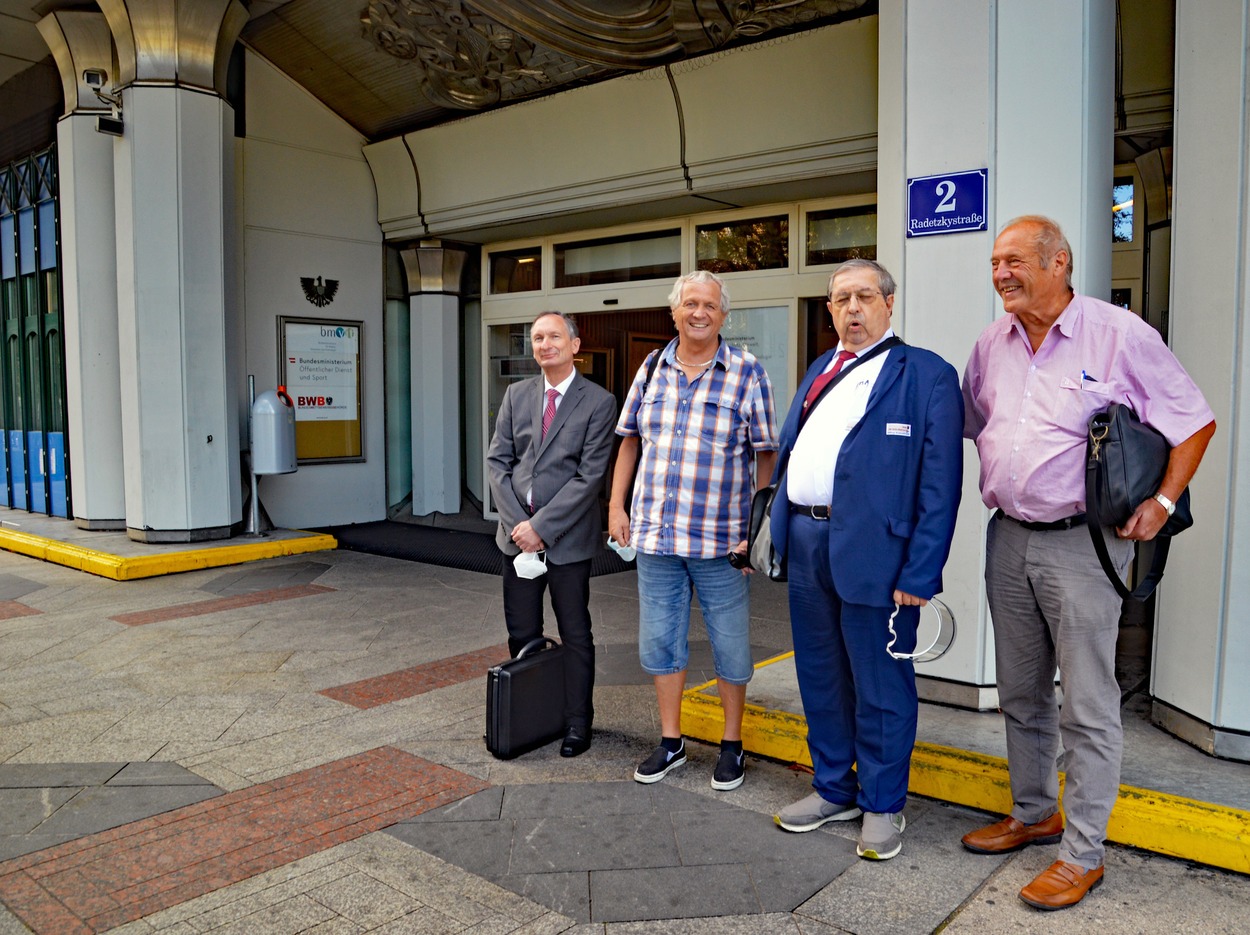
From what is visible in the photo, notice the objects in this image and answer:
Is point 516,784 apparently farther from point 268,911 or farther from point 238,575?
Result: point 238,575

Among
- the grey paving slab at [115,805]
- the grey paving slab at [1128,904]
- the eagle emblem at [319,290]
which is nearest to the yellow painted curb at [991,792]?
the grey paving slab at [1128,904]

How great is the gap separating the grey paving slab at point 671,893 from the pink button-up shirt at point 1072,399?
1.39 m

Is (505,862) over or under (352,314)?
under

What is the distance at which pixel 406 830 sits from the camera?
3.29 metres

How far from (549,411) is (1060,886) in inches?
97.3

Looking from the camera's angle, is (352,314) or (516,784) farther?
(352,314)

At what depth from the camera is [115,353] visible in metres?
9.34

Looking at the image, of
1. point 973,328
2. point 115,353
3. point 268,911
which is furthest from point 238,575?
point 973,328

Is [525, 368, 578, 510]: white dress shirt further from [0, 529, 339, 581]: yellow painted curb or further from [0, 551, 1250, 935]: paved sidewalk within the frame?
[0, 529, 339, 581]: yellow painted curb

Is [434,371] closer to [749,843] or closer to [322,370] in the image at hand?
[322,370]

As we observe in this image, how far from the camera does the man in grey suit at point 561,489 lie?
3965 millimetres

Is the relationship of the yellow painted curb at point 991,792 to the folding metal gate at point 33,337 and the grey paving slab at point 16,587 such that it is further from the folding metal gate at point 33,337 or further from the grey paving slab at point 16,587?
the folding metal gate at point 33,337

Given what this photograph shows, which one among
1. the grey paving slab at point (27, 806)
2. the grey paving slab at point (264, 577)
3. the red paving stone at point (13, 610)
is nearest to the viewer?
the grey paving slab at point (27, 806)

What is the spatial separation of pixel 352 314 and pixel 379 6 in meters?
3.25
